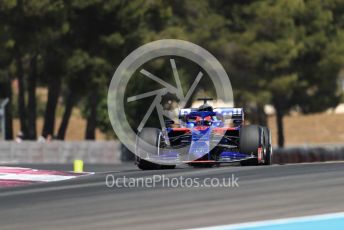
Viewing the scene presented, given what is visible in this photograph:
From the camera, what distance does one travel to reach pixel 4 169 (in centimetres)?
1875

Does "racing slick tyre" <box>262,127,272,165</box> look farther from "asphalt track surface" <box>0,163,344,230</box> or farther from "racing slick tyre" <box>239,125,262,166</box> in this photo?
"asphalt track surface" <box>0,163,344,230</box>

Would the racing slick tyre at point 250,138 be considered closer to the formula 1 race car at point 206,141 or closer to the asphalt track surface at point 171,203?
the formula 1 race car at point 206,141

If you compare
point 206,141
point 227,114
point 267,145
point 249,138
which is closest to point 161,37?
point 227,114

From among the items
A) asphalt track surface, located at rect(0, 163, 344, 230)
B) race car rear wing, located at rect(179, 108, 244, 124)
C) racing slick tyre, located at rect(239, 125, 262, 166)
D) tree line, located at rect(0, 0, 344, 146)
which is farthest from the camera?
tree line, located at rect(0, 0, 344, 146)

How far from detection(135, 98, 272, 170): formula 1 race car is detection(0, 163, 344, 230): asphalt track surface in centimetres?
277

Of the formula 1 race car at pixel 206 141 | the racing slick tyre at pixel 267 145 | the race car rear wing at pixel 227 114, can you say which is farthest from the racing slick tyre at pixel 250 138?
the race car rear wing at pixel 227 114

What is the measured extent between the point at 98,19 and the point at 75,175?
28.2 m

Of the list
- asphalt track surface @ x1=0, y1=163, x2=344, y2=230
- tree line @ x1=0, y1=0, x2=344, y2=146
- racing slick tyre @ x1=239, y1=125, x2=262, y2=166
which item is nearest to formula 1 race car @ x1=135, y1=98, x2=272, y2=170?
racing slick tyre @ x1=239, y1=125, x2=262, y2=166

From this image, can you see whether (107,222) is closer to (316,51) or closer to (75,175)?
(75,175)

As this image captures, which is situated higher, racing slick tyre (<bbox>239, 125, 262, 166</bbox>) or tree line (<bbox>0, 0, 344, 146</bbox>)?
tree line (<bbox>0, 0, 344, 146</bbox>)

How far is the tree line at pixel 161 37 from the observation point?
4353cm

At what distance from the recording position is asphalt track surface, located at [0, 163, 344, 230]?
34.4 feet

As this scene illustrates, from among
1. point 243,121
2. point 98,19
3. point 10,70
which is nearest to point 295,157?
point 98,19

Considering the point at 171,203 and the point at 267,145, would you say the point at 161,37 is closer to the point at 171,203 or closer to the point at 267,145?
the point at 267,145
